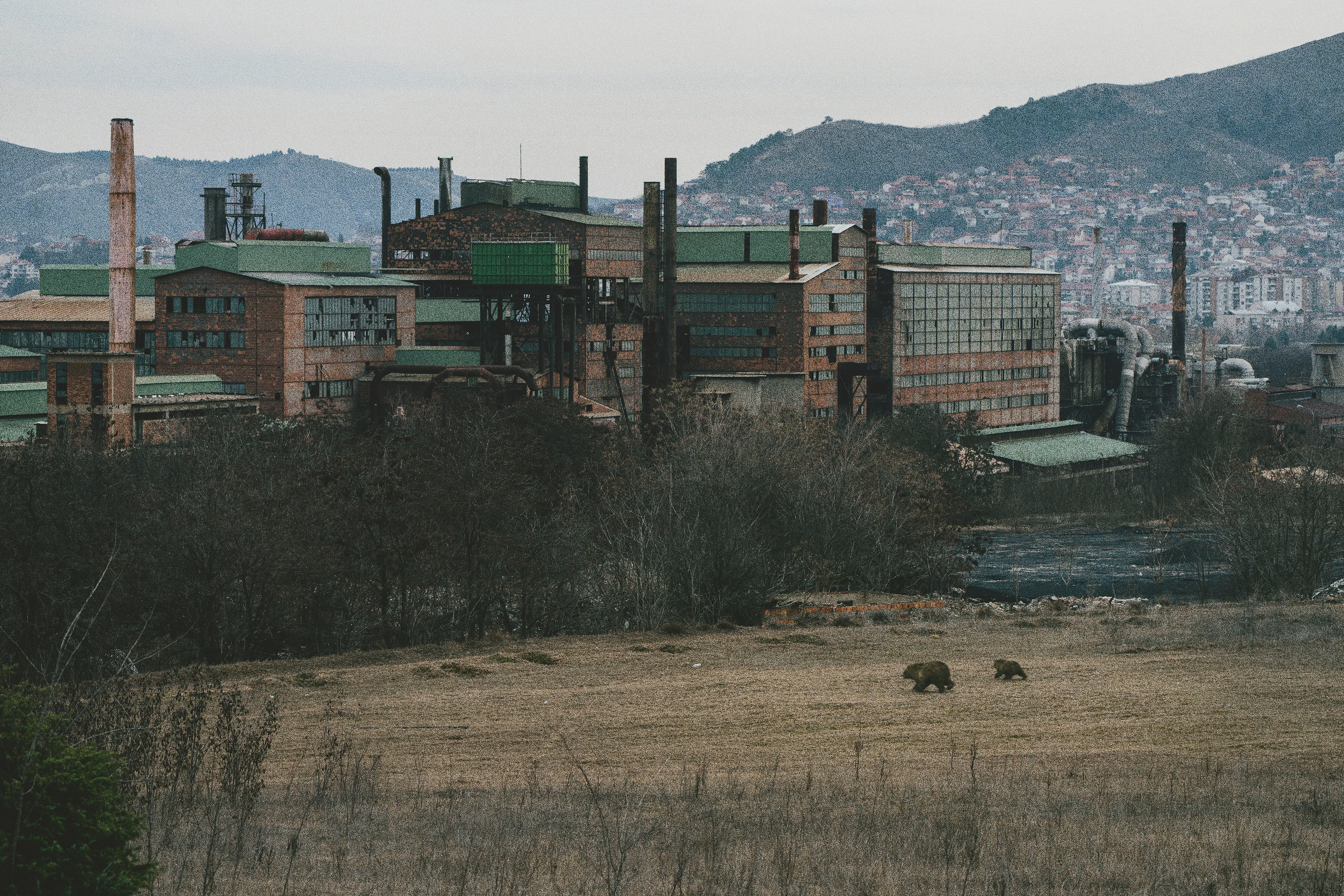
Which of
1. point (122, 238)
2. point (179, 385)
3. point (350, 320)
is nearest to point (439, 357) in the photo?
point (350, 320)

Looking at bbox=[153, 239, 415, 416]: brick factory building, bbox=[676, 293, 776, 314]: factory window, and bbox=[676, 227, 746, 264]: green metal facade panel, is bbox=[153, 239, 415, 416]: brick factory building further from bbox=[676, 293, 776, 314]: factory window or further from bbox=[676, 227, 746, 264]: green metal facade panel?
bbox=[676, 227, 746, 264]: green metal facade panel

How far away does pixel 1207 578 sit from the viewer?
174ft

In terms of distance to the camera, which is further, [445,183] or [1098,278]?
[1098,278]

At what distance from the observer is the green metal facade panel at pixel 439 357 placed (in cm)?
6612

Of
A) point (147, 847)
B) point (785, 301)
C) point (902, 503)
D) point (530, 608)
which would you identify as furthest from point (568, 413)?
point (147, 847)

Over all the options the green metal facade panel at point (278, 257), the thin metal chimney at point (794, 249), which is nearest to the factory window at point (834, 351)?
the thin metal chimney at point (794, 249)

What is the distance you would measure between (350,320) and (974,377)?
40.8m

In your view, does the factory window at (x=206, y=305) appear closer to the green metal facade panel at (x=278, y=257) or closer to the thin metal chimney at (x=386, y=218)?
the green metal facade panel at (x=278, y=257)

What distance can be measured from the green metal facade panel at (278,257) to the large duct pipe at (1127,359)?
52.8 meters

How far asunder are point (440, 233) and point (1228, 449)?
126 feet

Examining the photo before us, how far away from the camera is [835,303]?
82.5 meters

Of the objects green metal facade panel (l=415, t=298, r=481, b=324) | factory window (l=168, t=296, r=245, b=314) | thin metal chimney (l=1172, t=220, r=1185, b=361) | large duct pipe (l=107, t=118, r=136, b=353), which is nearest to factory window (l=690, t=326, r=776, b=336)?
green metal facade panel (l=415, t=298, r=481, b=324)

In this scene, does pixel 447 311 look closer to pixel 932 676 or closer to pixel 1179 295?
pixel 932 676

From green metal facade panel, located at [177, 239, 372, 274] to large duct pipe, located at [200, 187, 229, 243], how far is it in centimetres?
1512
